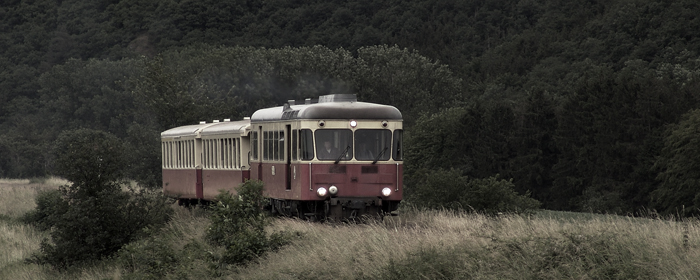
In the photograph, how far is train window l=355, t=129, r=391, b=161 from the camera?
21812 mm

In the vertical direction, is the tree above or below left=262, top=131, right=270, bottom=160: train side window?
below

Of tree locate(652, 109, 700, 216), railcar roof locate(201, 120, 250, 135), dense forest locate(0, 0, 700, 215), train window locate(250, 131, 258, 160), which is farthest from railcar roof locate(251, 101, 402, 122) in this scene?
tree locate(652, 109, 700, 216)

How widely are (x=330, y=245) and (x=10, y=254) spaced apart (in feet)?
56.7

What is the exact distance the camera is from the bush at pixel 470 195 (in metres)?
27.5

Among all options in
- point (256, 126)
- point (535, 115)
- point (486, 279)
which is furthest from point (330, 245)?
point (535, 115)

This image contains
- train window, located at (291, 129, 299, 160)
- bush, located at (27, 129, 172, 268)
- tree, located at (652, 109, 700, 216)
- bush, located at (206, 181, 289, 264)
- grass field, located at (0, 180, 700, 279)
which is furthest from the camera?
tree, located at (652, 109, 700, 216)

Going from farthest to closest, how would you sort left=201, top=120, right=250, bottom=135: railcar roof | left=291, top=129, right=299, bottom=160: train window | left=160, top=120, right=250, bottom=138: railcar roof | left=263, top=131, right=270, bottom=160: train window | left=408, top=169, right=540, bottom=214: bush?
left=408, top=169, right=540, bottom=214: bush, left=160, top=120, right=250, bottom=138: railcar roof, left=201, top=120, right=250, bottom=135: railcar roof, left=263, top=131, right=270, bottom=160: train window, left=291, top=129, right=299, bottom=160: train window

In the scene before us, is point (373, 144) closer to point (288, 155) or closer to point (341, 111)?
point (341, 111)

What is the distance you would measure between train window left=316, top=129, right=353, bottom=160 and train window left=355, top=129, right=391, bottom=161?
0.61 ft

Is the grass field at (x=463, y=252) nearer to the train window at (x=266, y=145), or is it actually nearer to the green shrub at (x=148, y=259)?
the green shrub at (x=148, y=259)

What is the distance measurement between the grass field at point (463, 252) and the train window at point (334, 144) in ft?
5.02

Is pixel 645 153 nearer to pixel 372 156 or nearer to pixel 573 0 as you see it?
pixel 372 156

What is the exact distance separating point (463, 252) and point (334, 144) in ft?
23.7

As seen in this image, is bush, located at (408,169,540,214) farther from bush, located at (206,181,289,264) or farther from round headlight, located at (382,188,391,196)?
bush, located at (206,181,289,264)
